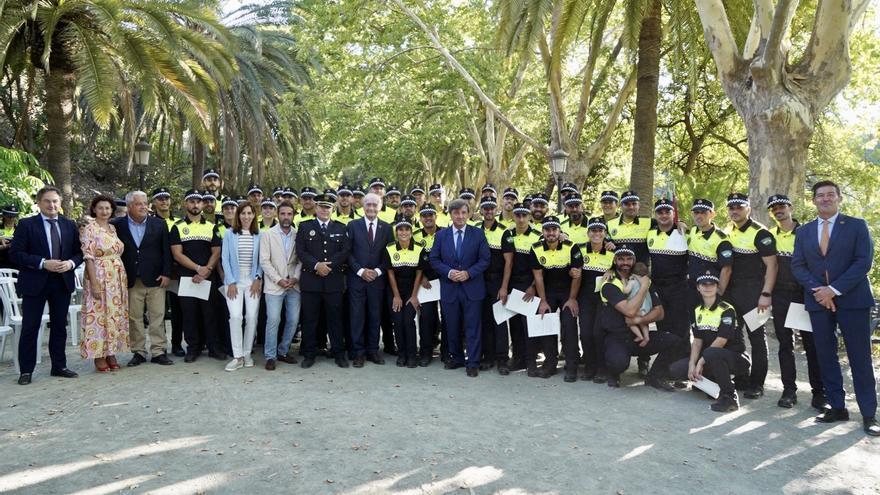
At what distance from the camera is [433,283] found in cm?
789

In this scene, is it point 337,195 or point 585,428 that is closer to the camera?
point 585,428

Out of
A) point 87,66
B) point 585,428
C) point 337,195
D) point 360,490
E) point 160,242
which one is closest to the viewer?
point 360,490

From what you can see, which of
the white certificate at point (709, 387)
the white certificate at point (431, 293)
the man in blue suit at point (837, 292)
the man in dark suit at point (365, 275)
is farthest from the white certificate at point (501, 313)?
the man in blue suit at point (837, 292)

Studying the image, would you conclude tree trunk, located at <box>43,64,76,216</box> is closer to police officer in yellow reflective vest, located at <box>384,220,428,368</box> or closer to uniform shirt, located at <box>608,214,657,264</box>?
police officer in yellow reflective vest, located at <box>384,220,428,368</box>

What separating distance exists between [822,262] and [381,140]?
16.3 meters

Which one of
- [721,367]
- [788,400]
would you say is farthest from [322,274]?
[788,400]

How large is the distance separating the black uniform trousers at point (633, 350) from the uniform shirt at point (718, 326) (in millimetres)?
415

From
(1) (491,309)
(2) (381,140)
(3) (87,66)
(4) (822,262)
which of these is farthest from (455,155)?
(4) (822,262)

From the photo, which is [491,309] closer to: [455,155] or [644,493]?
[644,493]

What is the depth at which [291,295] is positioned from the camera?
7852 millimetres

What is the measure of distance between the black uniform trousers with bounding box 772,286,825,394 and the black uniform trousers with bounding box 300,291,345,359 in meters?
4.72

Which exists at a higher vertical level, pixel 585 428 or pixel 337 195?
pixel 337 195

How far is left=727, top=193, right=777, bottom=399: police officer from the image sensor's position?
21.4 feet

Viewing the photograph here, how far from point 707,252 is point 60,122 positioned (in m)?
12.0
